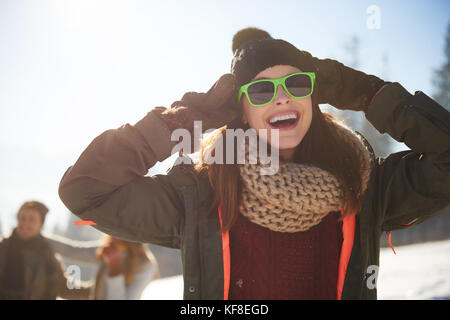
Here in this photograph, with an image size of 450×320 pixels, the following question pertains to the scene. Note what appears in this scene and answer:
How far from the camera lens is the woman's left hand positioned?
7.82ft

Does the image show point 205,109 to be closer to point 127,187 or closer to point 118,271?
point 127,187

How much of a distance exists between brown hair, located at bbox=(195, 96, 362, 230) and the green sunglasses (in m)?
0.26

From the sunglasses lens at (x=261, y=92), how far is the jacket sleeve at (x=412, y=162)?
2.20 ft

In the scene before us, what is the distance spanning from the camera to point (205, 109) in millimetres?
2209

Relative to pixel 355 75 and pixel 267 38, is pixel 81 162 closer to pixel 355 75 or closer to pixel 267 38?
pixel 267 38

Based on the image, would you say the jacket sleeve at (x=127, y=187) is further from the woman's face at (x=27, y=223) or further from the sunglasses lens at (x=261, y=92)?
the woman's face at (x=27, y=223)

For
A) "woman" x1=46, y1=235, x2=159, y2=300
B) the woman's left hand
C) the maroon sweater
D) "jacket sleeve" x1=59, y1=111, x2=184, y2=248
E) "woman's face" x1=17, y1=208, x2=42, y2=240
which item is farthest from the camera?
"woman" x1=46, y1=235, x2=159, y2=300

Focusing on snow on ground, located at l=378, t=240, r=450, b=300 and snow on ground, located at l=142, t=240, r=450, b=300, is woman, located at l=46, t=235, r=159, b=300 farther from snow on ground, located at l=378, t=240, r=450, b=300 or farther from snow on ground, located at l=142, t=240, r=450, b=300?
snow on ground, located at l=378, t=240, r=450, b=300

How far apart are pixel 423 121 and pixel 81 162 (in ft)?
6.48

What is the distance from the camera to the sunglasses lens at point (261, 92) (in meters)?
2.26

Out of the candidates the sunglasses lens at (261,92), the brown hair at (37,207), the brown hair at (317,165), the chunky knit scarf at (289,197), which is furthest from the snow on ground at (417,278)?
the brown hair at (37,207)

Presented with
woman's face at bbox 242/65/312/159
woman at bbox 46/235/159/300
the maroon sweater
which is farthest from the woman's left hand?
woman at bbox 46/235/159/300

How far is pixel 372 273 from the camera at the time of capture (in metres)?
2.03

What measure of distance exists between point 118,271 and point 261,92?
480 cm
